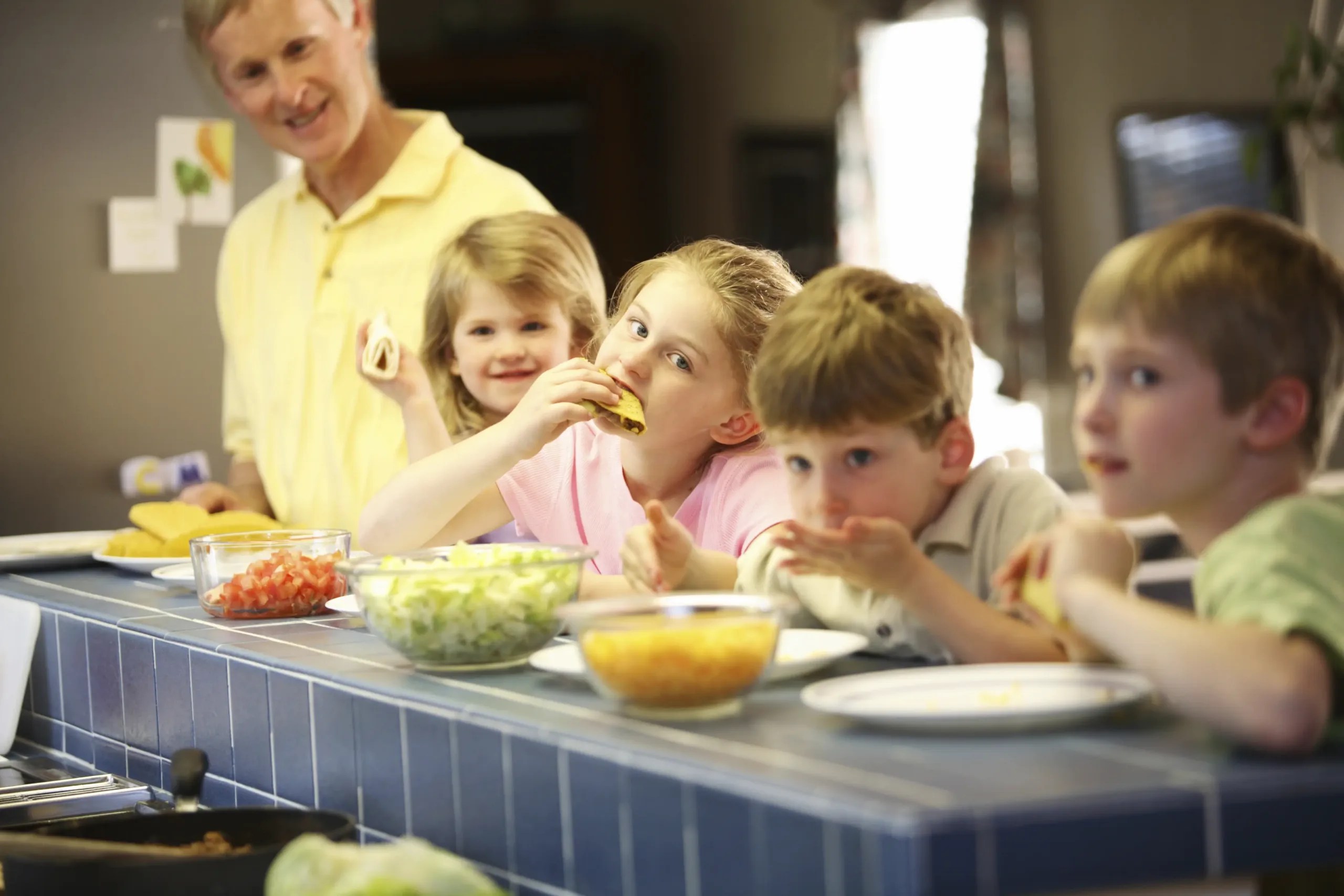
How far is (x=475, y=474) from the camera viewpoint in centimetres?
188

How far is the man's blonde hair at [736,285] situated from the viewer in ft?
5.80

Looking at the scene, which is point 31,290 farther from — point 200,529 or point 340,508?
point 200,529

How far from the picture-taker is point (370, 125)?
2.96 m

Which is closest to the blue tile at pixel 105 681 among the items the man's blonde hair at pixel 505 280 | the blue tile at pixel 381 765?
the blue tile at pixel 381 765

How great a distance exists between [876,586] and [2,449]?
2.68 m

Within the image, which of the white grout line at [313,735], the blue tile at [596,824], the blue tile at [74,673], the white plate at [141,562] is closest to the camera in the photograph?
the blue tile at [596,824]

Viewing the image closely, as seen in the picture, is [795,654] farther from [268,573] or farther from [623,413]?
[268,573]

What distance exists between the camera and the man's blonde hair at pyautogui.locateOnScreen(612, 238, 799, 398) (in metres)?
1.77

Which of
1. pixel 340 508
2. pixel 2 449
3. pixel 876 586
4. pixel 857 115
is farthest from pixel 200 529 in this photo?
pixel 857 115

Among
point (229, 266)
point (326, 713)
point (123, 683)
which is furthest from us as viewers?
point (229, 266)

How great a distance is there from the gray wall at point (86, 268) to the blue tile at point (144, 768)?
180 cm

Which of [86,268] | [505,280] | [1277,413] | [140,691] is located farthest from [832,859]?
[86,268]

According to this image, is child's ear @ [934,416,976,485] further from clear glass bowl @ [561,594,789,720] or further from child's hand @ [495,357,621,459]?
child's hand @ [495,357,621,459]

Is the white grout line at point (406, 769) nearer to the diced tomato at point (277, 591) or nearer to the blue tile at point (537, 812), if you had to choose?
the blue tile at point (537, 812)
